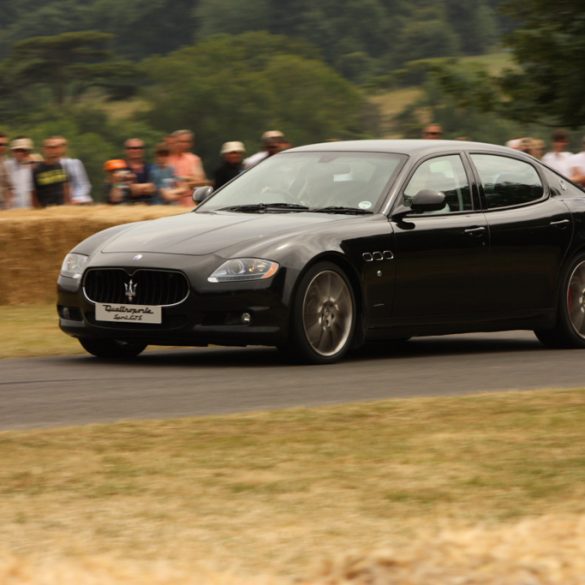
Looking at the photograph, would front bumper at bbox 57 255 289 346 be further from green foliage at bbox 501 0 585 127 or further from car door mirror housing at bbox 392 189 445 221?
green foliage at bbox 501 0 585 127

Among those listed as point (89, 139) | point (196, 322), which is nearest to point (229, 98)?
point (89, 139)

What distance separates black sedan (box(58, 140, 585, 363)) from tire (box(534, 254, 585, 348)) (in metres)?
0.01

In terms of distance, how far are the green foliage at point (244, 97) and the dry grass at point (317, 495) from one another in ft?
310

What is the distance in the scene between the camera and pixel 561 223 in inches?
512

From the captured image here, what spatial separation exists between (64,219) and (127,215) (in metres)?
0.63

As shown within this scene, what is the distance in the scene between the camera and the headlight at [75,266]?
37.6 ft

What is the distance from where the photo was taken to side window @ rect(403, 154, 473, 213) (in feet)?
40.2

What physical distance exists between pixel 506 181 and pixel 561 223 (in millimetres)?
523

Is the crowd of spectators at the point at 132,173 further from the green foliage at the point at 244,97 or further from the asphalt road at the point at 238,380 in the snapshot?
the green foliage at the point at 244,97

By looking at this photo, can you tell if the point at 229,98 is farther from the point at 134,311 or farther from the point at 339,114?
the point at 134,311

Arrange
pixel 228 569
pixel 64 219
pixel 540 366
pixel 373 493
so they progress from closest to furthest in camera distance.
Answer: pixel 228 569 → pixel 373 493 → pixel 540 366 → pixel 64 219

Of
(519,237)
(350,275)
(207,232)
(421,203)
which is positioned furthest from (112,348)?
(519,237)

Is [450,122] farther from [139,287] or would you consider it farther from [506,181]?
[139,287]

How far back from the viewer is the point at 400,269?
11.8m
